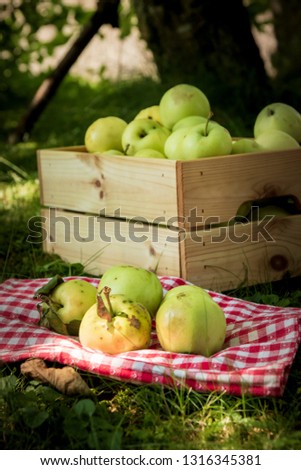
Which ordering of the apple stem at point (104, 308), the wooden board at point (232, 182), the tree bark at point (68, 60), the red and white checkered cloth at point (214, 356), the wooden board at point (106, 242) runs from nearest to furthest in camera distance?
1. the red and white checkered cloth at point (214, 356)
2. the apple stem at point (104, 308)
3. the wooden board at point (232, 182)
4. the wooden board at point (106, 242)
5. the tree bark at point (68, 60)

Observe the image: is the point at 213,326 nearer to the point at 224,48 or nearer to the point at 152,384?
the point at 152,384

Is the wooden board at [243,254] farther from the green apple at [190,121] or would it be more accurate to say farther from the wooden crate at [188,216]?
the green apple at [190,121]

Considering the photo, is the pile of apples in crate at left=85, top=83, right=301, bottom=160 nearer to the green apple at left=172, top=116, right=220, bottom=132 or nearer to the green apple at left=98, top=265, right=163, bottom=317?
the green apple at left=172, top=116, right=220, bottom=132

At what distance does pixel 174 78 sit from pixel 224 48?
39 cm

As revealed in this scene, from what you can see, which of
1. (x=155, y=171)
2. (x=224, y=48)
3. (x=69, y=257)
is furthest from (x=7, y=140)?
(x=155, y=171)

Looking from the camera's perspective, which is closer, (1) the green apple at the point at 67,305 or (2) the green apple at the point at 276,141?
(1) the green apple at the point at 67,305

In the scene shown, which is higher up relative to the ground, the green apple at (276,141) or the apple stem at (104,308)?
the green apple at (276,141)

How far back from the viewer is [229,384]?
1.80m

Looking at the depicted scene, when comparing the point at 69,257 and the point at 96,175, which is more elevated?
the point at 96,175

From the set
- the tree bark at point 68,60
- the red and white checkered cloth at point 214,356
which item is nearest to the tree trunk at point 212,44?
the tree bark at point 68,60

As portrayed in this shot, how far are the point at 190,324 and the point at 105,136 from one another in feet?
4.20

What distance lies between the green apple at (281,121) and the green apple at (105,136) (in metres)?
0.58

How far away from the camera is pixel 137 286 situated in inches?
87.0

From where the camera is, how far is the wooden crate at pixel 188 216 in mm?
2582
